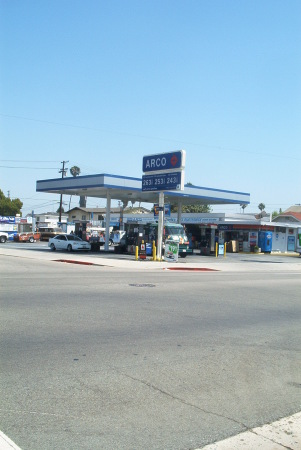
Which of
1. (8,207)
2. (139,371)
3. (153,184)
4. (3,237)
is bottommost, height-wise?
(139,371)

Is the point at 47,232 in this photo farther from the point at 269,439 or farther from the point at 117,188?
the point at 269,439

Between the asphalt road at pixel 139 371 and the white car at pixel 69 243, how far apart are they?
81.1ft

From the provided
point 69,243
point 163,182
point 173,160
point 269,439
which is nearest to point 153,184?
point 163,182

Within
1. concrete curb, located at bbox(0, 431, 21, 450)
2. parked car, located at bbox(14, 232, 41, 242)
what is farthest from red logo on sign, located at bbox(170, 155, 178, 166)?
parked car, located at bbox(14, 232, 41, 242)

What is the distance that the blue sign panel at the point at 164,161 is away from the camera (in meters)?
29.9

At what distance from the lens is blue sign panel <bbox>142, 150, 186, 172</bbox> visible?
29872 millimetres

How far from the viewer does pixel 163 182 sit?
31141 millimetres

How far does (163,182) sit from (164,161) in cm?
139

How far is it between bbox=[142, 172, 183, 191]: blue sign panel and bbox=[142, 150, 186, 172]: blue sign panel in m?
0.44

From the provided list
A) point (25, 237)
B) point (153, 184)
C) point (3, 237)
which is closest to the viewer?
point (153, 184)

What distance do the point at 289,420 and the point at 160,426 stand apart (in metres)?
1.46

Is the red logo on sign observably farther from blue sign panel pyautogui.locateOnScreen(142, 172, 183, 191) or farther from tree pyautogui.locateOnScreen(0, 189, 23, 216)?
tree pyautogui.locateOnScreen(0, 189, 23, 216)

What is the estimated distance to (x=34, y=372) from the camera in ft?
19.4

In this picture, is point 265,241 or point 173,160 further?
point 265,241
